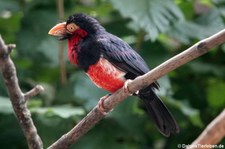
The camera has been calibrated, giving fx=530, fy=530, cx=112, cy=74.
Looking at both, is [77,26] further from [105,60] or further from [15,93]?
[15,93]

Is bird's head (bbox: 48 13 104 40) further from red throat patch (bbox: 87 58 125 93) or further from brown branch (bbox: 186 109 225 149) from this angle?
brown branch (bbox: 186 109 225 149)

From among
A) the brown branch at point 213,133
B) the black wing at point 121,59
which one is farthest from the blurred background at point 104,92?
the brown branch at point 213,133

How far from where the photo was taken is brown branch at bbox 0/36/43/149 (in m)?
1.21

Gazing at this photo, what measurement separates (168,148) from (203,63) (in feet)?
1.47

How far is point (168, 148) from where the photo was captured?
2594 mm

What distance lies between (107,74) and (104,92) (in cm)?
58

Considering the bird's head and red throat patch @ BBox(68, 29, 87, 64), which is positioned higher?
the bird's head

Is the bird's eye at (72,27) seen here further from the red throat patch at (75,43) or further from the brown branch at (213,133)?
the brown branch at (213,133)

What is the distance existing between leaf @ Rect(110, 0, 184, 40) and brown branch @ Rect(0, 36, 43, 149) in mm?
806

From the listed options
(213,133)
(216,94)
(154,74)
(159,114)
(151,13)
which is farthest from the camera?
(216,94)

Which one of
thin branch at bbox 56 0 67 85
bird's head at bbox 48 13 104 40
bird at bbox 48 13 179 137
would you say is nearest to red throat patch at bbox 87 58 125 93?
bird at bbox 48 13 179 137

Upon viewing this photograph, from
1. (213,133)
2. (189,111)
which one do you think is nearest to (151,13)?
(189,111)

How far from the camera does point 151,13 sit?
2131 millimetres

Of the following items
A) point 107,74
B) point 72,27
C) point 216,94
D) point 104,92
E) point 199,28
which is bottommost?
point 216,94
